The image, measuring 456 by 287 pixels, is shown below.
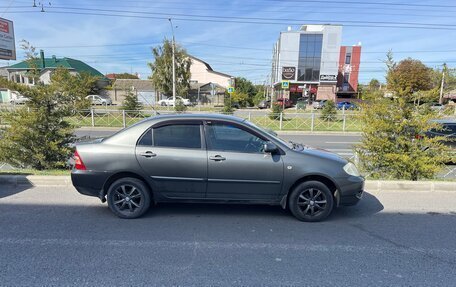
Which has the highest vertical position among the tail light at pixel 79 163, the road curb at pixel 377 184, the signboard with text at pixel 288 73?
the signboard with text at pixel 288 73

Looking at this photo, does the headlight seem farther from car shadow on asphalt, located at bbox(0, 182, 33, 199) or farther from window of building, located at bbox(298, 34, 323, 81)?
window of building, located at bbox(298, 34, 323, 81)

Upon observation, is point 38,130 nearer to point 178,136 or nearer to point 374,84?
point 178,136

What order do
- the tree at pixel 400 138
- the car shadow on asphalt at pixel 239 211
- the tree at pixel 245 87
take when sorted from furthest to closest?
the tree at pixel 245 87
the tree at pixel 400 138
the car shadow on asphalt at pixel 239 211

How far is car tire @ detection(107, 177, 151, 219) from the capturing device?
13.0 ft

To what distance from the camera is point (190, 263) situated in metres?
2.88

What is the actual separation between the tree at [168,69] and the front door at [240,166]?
138 ft

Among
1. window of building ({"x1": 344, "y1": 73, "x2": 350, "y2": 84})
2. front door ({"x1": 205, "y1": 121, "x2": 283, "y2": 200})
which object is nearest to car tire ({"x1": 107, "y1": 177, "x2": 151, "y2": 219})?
front door ({"x1": 205, "y1": 121, "x2": 283, "y2": 200})

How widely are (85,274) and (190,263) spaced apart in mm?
1019

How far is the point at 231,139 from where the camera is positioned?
4.01m

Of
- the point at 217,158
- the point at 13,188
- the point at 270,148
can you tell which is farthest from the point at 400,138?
the point at 13,188

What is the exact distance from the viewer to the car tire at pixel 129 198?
3.97 m

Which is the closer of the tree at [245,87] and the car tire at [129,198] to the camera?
the car tire at [129,198]

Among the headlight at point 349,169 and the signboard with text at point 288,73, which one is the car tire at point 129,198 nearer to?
the headlight at point 349,169

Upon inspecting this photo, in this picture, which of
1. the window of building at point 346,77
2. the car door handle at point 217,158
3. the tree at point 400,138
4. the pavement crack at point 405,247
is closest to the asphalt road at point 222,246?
the pavement crack at point 405,247
